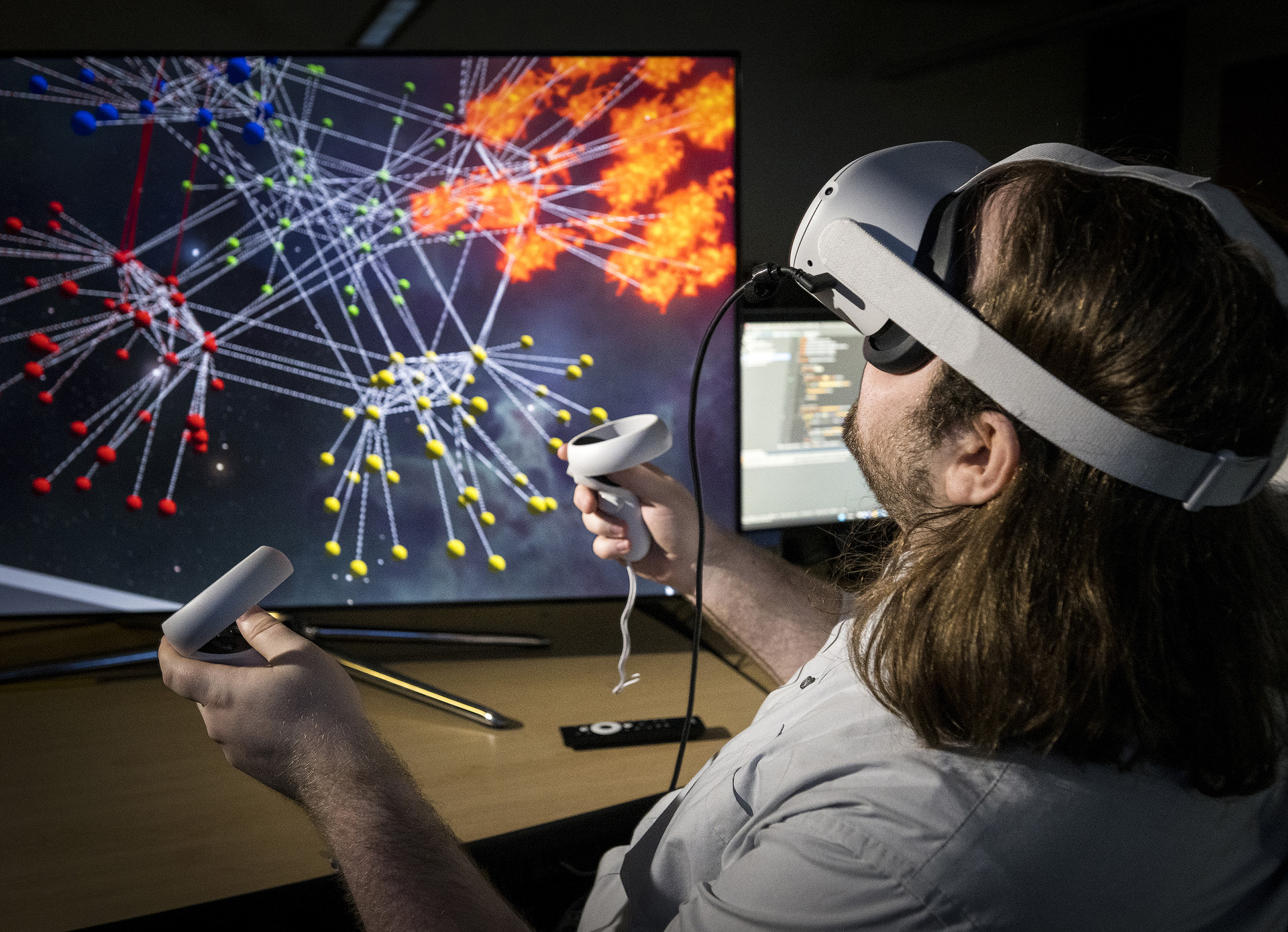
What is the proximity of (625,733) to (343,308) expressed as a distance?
0.66 metres

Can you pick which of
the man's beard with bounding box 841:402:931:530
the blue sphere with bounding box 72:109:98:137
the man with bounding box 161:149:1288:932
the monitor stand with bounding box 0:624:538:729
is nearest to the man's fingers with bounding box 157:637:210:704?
the man with bounding box 161:149:1288:932

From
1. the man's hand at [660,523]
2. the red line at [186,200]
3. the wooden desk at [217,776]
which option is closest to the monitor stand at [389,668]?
the wooden desk at [217,776]

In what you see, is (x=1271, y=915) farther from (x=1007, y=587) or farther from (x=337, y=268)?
(x=337, y=268)

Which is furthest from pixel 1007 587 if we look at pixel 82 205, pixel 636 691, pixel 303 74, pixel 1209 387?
pixel 82 205

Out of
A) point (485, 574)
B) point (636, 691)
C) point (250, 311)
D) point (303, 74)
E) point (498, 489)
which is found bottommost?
point (636, 691)

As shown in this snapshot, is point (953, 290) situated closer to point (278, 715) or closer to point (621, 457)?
point (621, 457)

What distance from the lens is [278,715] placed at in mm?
672

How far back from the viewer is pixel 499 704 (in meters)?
1.16

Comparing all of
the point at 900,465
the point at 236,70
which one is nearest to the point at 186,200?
the point at 236,70

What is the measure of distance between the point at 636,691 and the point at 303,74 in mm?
922

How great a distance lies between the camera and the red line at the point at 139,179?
1.16 meters

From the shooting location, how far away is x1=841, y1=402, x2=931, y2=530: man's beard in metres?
0.66

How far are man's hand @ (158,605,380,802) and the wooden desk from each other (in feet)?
0.59

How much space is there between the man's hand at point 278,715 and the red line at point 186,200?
26.3 inches
